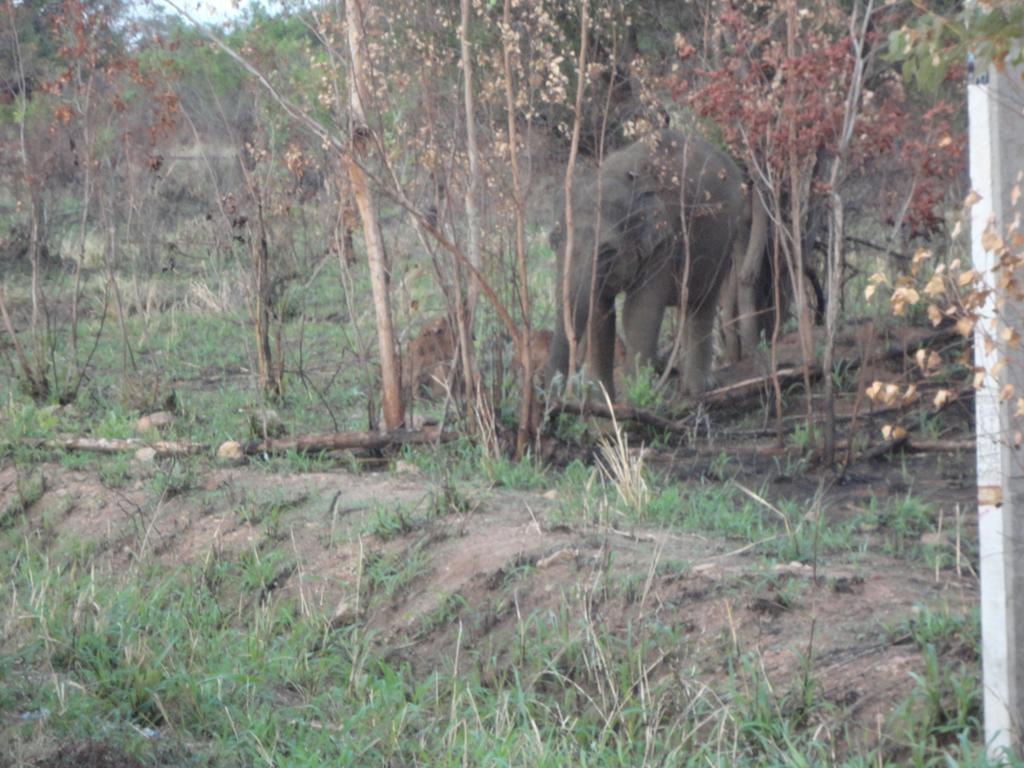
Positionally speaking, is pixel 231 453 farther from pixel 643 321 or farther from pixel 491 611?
pixel 643 321

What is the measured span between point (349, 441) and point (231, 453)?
686mm

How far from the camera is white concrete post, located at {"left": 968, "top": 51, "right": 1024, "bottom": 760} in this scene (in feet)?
11.5

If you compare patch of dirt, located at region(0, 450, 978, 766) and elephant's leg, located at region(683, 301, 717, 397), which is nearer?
patch of dirt, located at region(0, 450, 978, 766)

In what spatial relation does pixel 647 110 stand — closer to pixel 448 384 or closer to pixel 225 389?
pixel 448 384

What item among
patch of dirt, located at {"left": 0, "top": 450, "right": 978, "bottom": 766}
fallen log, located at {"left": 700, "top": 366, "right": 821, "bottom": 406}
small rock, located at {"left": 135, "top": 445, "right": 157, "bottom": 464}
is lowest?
patch of dirt, located at {"left": 0, "top": 450, "right": 978, "bottom": 766}

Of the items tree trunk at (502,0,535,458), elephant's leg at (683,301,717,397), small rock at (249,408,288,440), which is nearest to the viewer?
tree trunk at (502,0,535,458)

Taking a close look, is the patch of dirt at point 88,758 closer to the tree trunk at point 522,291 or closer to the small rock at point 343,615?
the small rock at point 343,615

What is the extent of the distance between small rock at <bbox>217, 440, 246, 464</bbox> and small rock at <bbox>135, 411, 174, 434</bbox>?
3.54 feet

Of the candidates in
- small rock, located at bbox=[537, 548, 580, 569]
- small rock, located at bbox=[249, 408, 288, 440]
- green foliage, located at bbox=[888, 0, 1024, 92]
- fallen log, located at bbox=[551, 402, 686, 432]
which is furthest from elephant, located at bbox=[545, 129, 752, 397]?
green foliage, located at bbox=[888, 0, 1024, 92]

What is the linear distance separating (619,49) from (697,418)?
4708 mm

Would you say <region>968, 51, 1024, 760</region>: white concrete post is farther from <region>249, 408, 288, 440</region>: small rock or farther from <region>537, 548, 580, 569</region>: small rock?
<region>249, 408, 288, 440</region>: small rock

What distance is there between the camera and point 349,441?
26.3 feet

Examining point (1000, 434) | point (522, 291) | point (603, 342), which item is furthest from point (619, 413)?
point (1000, 434)

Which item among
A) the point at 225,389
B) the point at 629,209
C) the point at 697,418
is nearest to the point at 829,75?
the point at 697,418
